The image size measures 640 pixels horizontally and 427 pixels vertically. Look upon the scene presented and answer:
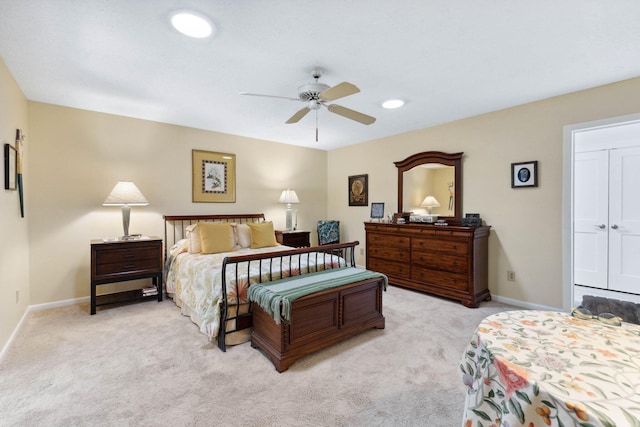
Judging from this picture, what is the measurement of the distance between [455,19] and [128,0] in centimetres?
210

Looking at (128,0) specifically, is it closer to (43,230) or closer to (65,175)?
(65,175)

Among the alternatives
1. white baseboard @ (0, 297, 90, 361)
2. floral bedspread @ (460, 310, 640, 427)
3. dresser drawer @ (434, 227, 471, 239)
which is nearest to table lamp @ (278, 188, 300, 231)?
dresser drawer @ (434, 227, 471, 239)

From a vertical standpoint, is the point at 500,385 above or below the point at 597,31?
below

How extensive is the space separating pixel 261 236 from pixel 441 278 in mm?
2639

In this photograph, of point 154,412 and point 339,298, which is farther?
point 339,298

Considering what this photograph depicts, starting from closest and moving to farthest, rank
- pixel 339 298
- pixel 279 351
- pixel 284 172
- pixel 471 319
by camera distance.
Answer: pixel 279 351 < pixel 339 298 < pixel 471 319 < pixel 284 172

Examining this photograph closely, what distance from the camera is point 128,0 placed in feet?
5.79

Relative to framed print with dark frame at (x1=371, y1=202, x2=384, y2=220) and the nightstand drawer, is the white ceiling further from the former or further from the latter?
framed print with dark frame at (x1=371, y1=202, x2=384, y2=220)

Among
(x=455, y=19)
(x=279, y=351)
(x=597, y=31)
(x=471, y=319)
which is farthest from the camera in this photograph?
(x=471, y=319)

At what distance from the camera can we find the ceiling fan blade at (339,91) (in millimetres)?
2217

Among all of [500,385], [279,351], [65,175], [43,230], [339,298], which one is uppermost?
[65,175]

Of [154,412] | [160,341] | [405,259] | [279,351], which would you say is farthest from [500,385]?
[405,259]

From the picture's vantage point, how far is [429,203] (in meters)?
4.52

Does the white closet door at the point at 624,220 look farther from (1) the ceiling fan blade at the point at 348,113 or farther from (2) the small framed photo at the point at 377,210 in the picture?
(1) the ceiling fan blade at the point at 348,113
